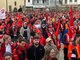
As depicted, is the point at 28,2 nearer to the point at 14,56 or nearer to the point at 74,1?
the point at 74,1

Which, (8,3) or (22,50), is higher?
(22,50)

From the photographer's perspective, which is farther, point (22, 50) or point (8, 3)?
point (8, 3)

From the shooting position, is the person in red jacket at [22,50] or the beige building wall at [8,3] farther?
the beige building wall at [8,3]

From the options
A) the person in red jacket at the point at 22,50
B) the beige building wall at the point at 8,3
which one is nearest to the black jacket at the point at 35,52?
the person in red jacket at the point at 22,50

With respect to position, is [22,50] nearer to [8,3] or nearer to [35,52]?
[35,52]

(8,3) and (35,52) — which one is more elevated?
(35,52)

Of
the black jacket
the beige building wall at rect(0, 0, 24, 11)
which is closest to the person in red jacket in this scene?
the black jacket

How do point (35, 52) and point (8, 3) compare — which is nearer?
point (35, 52)

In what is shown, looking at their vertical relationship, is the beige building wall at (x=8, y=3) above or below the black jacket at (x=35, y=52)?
below

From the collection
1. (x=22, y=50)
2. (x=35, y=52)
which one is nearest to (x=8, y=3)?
A: (x=22, y=50)

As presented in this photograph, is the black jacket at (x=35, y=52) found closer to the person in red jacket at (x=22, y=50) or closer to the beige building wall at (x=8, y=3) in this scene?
the person in red jacket at (x=22, y=50)

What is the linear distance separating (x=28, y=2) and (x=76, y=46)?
99.7m

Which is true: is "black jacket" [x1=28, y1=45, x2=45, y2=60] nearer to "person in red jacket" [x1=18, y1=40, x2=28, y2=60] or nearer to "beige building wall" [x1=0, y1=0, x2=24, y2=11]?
"person in red jacket" [x1=18, y1=40, x2=28, y2=60]

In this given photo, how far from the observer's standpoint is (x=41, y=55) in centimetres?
1055
